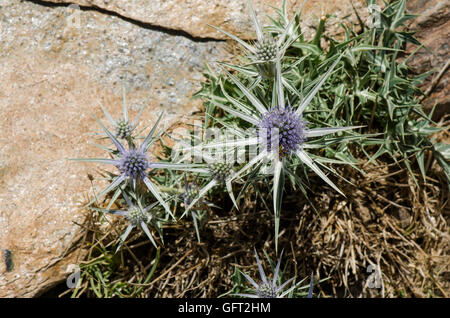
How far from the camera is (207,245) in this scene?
2.49m

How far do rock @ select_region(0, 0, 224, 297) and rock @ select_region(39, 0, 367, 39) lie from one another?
0.23 feet

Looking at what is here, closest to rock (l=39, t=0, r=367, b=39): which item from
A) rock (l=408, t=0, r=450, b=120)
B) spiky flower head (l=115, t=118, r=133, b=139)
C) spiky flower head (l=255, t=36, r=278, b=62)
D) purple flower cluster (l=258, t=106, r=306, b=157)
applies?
rock (l=408, t=0, r=450, b=120)

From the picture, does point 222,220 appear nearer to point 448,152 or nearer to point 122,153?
point 122,153

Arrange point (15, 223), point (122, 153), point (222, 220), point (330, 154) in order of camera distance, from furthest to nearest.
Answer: point (222, 220), point (15, 223), point (330, 154), point (122, 153)

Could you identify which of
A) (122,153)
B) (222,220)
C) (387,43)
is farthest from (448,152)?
(122,153)

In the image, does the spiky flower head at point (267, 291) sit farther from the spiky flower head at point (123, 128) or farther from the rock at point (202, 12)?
the rock at point (202, 12)

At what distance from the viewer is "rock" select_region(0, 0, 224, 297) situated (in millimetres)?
2334

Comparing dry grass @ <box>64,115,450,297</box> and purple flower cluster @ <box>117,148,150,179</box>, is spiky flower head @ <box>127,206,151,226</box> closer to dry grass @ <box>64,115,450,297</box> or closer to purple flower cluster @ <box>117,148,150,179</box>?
purple flower cluster @ <box>117,148,150,179</box>

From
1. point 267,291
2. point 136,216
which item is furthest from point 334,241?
point 136,216

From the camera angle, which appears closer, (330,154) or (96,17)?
(330,154)

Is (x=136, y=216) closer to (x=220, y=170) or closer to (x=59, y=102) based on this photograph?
(x=220, y=170)

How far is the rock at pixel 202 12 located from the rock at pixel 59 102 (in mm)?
69

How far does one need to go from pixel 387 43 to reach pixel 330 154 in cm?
73

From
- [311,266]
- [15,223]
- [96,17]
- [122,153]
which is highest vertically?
[96,17]
